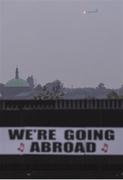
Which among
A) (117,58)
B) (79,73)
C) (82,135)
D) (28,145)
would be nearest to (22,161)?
(28,145)

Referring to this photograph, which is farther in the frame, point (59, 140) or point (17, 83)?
point (59, 140)

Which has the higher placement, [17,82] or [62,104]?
[17,82]

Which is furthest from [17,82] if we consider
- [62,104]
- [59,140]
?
[59,140]

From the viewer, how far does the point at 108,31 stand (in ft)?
22.6

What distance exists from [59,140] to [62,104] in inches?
20.1

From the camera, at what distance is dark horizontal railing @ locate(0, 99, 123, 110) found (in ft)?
22.8

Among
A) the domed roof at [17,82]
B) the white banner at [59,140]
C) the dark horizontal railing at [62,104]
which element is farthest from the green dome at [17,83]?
the white banner at [59,140]

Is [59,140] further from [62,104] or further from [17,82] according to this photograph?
[17,82]

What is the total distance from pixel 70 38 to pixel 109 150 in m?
1.54

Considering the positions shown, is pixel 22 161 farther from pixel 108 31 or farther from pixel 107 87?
pixel 108 31

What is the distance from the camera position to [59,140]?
7.16 m

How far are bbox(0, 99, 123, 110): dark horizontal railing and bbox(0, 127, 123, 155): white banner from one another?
0.95ft

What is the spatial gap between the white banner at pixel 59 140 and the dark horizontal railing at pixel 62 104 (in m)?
0.29

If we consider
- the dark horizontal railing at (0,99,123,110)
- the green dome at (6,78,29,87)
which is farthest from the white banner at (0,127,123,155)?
the green dome at (6,78,29,87)
